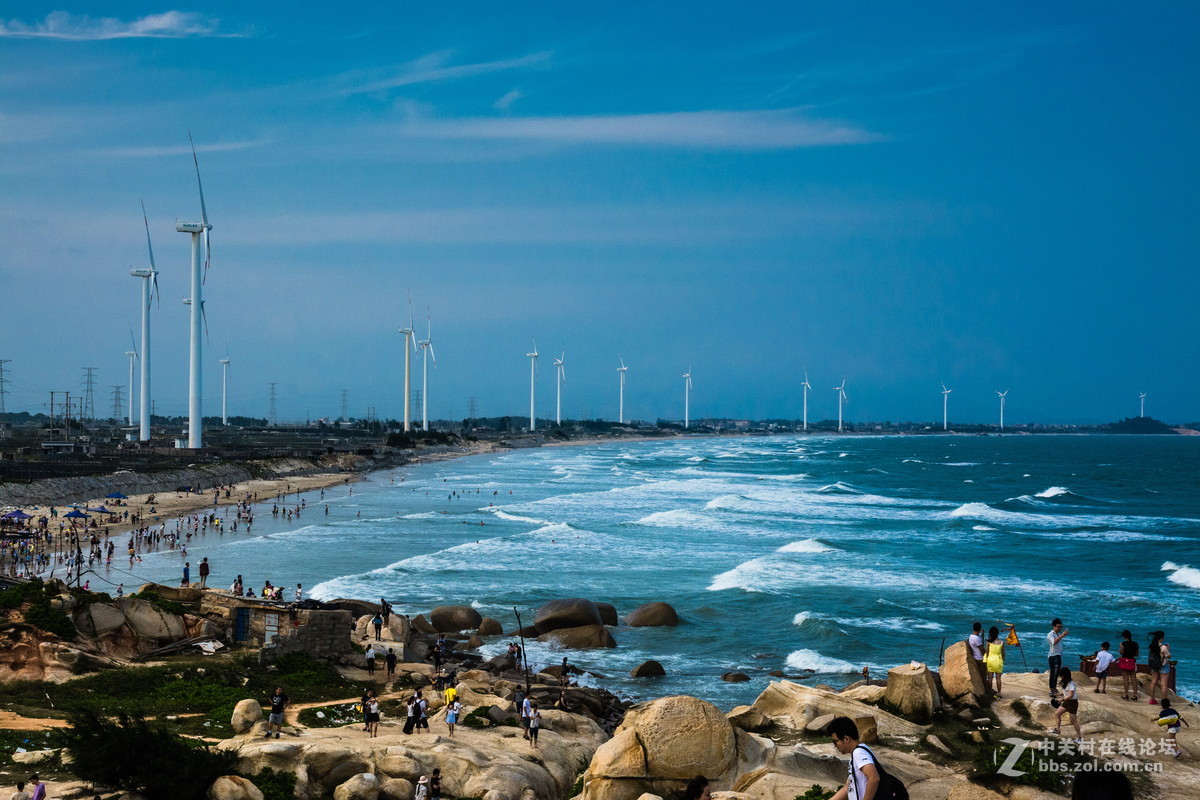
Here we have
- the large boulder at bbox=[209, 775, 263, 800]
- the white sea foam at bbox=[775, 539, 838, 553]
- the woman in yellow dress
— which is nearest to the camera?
the large boulder at bbox=[209, 775, 263, 800]

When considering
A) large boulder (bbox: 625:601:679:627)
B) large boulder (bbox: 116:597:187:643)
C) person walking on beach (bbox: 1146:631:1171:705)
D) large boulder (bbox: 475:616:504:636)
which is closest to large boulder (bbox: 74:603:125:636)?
large boulder (bbox: 116:597:187:643)

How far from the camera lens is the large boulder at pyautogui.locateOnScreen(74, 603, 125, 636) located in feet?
87.0

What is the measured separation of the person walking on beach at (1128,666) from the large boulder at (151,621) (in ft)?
83.7

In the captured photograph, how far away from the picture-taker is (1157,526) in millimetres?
75250

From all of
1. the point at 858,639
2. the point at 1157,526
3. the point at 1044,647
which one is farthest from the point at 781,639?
the point at 1157,526

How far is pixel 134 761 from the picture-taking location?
15.8 m

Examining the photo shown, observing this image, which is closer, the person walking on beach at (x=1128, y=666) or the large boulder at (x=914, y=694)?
the person walking on beach at (x=1128, y=666)

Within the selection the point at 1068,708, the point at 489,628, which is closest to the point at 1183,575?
the point at 489,628

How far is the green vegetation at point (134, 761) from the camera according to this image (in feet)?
51.2

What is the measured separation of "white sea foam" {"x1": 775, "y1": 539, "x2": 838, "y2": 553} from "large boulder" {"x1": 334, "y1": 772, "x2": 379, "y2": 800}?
44.7 metres

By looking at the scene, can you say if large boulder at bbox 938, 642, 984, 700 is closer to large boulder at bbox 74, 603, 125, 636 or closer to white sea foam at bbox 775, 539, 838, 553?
large boulder at bbox 74, 603, 125, 636

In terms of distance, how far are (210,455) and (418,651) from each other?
93648 mm

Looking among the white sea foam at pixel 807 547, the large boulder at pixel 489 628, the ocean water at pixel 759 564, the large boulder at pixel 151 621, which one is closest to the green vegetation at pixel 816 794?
the ocean water at pixel 759 564

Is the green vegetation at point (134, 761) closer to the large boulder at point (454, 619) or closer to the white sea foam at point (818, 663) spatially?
the large boulder at point (454, 619)
